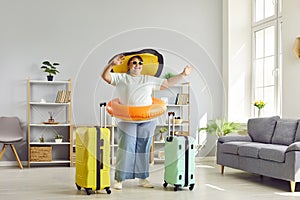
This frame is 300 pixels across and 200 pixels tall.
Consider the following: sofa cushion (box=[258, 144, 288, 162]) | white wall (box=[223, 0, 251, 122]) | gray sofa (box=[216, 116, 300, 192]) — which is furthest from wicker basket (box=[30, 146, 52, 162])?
sofa cushion (box=[258, 144, 288, 162])

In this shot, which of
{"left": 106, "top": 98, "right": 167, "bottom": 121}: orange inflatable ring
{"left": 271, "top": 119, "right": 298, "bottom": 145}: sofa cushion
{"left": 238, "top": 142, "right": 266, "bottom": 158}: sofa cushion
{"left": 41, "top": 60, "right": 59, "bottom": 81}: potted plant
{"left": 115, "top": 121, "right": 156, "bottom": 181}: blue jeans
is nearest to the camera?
{"left": 106, "top": 98, "right": 167, "bottom": 121}: orange inflatable ring

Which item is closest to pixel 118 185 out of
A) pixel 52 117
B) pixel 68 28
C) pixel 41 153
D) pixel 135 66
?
pixel 135 66

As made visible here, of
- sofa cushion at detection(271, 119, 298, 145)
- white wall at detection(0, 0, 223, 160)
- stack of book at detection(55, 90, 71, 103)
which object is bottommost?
sofa cushion at detection(271, 119, 298, 145)

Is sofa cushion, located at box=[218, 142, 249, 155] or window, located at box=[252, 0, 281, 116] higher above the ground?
window, located at box=[252, 0, 281, 116]

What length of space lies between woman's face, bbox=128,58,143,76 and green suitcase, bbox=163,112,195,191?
0.99 m

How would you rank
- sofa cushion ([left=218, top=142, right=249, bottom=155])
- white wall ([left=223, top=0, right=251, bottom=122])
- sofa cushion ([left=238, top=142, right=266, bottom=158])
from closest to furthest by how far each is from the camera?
sofa cushion ([left=238, top=142, right=266, bottom=158]), sofa cushion ([left=218, top=142, right=249, bottom=155]), white wall ([left=223, top=0, right=251, bottom=122])

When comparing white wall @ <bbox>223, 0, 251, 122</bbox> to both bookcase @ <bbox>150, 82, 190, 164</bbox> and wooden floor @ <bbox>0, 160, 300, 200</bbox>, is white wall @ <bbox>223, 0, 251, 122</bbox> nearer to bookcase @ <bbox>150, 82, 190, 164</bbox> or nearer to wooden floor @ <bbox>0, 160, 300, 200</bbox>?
wooden floor @ <bbox>0, 160, 300, 200</bbox>

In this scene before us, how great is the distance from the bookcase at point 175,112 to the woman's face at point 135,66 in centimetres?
24

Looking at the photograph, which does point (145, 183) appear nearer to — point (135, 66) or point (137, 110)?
point (137, 110)

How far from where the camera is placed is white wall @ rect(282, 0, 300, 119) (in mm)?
6492

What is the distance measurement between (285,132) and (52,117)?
3751mm

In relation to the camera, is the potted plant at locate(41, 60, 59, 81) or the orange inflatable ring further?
the potted plant at locate(41, 60, 59, 81)

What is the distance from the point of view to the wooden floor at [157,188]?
4656 millimetres

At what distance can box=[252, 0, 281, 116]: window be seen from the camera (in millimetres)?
7457
